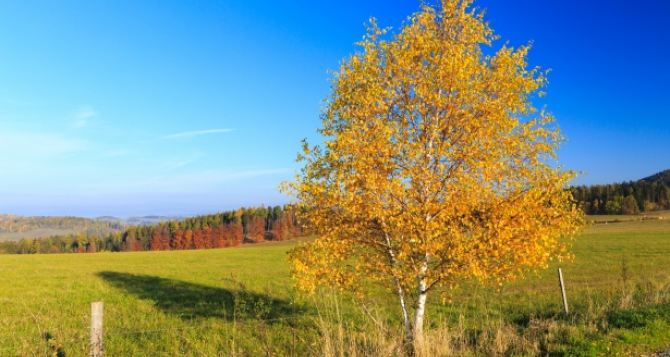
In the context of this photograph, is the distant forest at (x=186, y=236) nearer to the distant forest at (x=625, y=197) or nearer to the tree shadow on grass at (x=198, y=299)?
the distant forest at (x=625, y=197)

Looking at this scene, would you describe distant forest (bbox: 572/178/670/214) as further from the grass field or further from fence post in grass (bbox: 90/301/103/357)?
fence post in grass (bbox: 90/301/103/357)

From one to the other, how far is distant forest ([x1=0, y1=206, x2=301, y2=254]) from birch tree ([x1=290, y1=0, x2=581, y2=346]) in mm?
132645

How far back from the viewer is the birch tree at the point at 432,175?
11.5 metres

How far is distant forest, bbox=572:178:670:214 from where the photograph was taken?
14088 cm

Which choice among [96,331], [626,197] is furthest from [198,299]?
[626,197]

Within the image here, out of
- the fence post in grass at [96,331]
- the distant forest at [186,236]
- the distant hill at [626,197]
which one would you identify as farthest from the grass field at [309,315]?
the distant hill at [626,197]

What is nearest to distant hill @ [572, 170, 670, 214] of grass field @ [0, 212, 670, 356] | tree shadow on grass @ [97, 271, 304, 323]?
grass field @ [0, 212, 670, 356]

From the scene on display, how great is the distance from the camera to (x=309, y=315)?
21.0m

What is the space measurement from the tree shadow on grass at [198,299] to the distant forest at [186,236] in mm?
107964

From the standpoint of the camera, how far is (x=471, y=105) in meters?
12.3

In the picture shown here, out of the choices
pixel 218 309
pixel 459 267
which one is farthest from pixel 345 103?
pixel 218 309

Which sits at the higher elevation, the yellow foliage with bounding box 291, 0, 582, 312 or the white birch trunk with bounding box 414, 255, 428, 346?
the yellow foliage with bounding box 291, 0, 582, 312

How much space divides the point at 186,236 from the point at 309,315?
13746 cm

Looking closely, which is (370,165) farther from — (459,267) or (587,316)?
(587,316)
